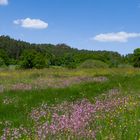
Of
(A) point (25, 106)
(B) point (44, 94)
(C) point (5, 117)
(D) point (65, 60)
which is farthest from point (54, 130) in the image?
(D) point (65, 60)

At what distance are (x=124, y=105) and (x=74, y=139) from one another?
3025mm

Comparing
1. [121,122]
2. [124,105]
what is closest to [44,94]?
[124,105]

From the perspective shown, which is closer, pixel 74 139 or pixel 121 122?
pixel 74 139

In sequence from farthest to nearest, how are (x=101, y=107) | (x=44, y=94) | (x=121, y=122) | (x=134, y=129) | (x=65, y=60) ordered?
(x=65, y=60) → (x=44, y=94) → (x=101, y=107) → (x=121, y=122) → (x=134, y=129)

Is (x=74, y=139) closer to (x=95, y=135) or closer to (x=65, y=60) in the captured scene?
(x=95, y=135)

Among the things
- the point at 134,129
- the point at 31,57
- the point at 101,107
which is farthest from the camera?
the point at 31,57

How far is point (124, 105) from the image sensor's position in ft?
30.3

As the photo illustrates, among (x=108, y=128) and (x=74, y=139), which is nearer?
(x=74, y=139)

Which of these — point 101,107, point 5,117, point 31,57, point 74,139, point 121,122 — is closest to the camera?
point 74,139

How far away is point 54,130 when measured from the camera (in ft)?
22.2

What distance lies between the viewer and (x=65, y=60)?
166 metres

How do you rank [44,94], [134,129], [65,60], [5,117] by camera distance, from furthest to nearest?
[65,60] → [44,94] → [5,117] → [134,129]

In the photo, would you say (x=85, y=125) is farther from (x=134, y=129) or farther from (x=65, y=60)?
(x=65, y=60)

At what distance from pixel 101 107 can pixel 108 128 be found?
1.75m
